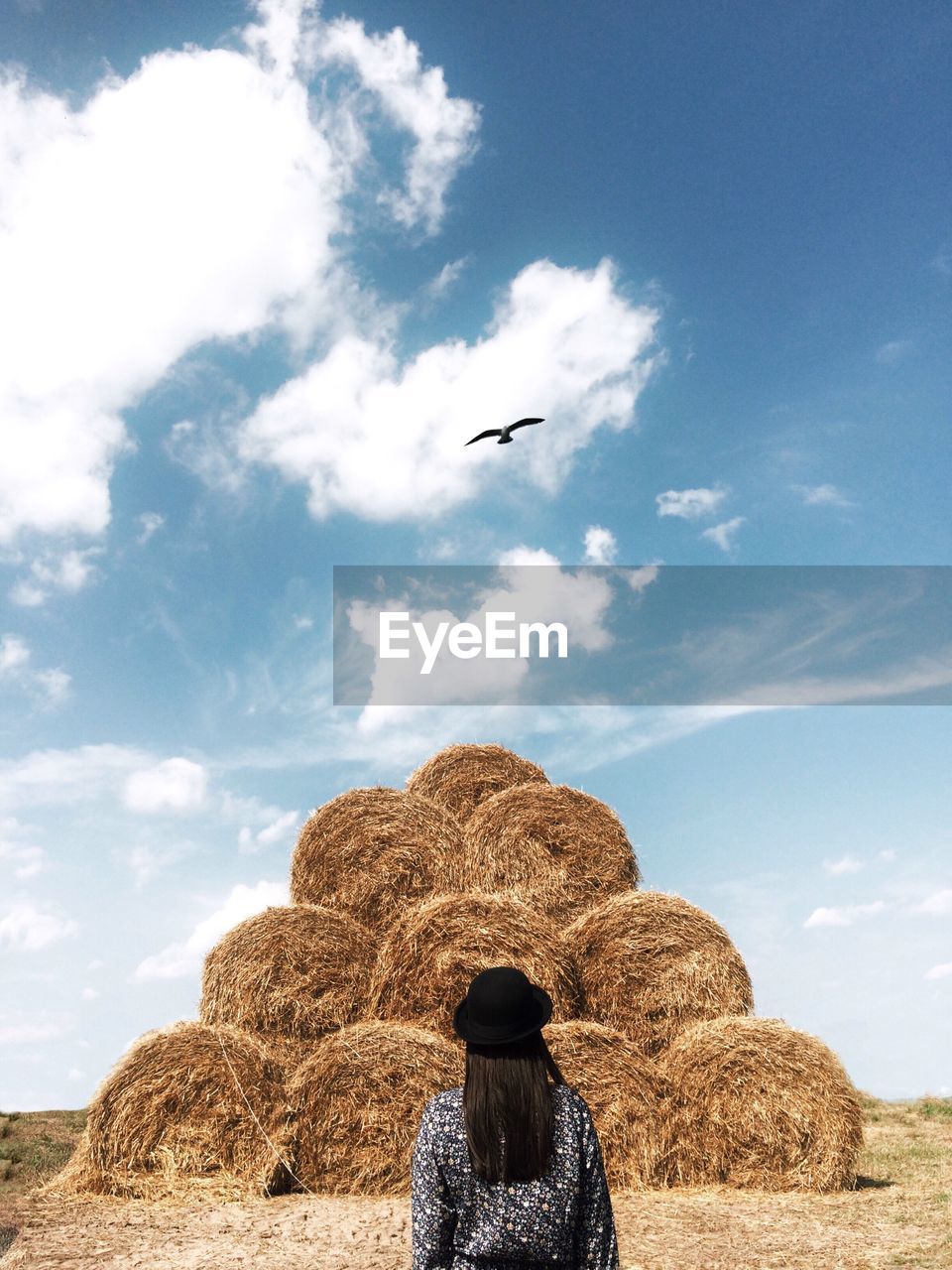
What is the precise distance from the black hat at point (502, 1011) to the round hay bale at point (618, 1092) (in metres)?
5.06

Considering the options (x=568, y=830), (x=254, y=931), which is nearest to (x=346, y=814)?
(x=254, y=931)

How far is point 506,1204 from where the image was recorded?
2.55m

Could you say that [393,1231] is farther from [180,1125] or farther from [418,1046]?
[180,1125]

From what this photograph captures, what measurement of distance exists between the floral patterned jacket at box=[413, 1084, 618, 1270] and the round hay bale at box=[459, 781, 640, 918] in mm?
6867

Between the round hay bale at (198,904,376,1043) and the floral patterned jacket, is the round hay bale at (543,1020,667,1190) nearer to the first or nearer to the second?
the round hay bale at (198,904,376,1043)

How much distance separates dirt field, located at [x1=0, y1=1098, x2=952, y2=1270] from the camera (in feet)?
18.8

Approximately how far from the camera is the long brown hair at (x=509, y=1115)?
250cm

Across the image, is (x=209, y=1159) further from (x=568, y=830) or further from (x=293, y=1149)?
(x=568, y=830)

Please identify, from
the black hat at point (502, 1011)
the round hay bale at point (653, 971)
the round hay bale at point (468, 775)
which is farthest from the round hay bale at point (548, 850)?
the black hat at point (502, 1011)

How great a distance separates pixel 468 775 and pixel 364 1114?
4909 mm

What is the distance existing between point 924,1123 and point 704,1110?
5099 millimetres

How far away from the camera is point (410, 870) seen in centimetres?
945

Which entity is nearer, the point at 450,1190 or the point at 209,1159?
the point at 450,1190

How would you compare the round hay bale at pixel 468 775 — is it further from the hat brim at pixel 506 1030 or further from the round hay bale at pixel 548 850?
the hat brim at pixel 506 1030
